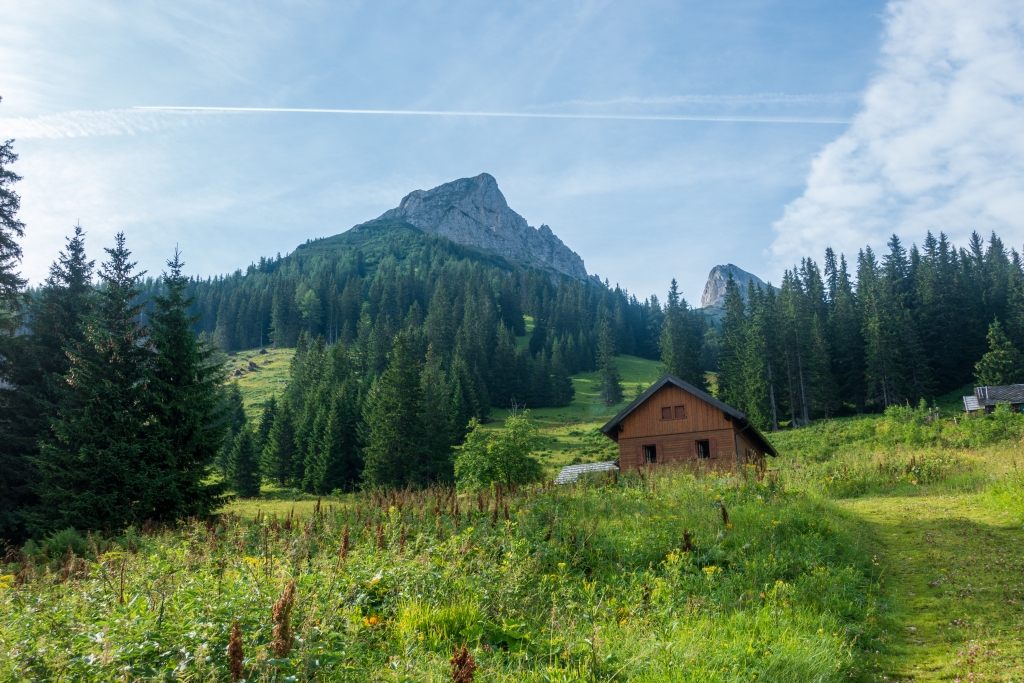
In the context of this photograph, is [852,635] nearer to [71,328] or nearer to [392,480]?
[71,328]

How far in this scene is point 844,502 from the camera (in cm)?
1656

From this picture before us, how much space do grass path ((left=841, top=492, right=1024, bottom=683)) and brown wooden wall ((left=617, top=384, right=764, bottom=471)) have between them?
17.1m

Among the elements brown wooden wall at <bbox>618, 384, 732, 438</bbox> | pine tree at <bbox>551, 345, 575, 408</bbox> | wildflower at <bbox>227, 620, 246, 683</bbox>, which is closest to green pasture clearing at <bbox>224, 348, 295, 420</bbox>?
pine tree at <bbox>551, 345, 575, 408</bbox>

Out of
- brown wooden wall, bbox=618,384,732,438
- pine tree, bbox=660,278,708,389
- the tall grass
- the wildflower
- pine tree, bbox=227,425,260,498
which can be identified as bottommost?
pine tree, bbox=227,425,260,498

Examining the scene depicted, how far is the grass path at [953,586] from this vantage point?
6156 mm

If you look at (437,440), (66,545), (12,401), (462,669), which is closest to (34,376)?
(12,401)

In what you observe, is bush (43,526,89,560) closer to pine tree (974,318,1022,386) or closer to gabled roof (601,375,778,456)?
gabled roof (601,375,778,456)

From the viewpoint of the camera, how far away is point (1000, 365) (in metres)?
57.1

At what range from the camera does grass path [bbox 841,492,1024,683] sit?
6156 mm

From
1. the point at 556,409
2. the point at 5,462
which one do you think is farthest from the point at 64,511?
the point at 556,409

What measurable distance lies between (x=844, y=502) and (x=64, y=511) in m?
24.7

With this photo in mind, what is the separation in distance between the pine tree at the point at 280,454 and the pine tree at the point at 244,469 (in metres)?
4.25

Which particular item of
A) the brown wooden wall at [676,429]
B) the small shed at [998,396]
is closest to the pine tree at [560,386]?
the small shed at [998,396]

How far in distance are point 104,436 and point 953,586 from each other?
79.3 ft
